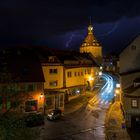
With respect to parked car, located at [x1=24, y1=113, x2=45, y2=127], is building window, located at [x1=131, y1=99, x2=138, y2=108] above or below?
above

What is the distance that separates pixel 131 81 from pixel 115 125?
36.2 feet

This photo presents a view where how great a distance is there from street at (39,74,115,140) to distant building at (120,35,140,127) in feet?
14.4

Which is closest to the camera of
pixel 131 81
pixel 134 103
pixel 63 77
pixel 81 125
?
pixel 134 103

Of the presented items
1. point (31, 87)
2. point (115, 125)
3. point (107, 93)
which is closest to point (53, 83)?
point (31, 87)

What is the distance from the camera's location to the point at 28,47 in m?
81.7

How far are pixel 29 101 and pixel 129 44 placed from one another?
2007cm

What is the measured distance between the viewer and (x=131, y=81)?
58.4 metres

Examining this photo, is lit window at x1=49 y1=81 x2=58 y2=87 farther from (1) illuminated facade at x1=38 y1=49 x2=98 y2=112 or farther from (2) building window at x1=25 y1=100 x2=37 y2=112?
(2) building window at x1=25 y1=100 x2=37 y2=112

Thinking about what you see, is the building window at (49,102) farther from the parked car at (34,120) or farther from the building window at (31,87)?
the parked car at (34,120)

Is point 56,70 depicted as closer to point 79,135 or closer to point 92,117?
point 92,117

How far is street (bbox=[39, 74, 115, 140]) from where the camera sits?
146 ft

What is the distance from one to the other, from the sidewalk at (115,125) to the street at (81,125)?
0.80 m

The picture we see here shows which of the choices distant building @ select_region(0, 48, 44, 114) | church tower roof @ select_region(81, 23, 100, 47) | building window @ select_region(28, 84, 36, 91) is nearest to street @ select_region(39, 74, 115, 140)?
distant building @ select_region(0, 48, 44, 114)

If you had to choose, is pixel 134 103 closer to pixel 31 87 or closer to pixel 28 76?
pixel 31 87
